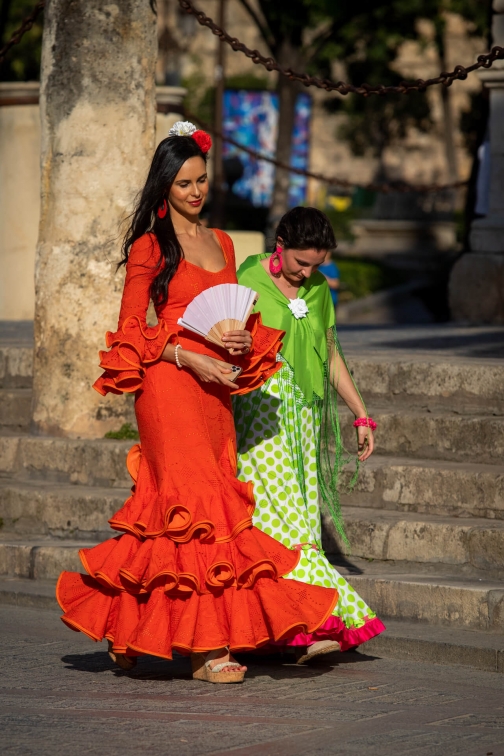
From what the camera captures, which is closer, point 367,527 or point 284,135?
point 367,527

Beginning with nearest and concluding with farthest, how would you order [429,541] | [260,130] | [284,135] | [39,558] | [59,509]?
[429,541] → [39,558] → [59,509] → [284,135] → [260,130]

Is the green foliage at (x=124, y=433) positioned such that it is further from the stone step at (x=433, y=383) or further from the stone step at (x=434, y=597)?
the stone step at (x=434, y=597)

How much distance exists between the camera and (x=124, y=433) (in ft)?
28.3

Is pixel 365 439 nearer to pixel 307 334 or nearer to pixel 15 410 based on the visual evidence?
pixel 307 334

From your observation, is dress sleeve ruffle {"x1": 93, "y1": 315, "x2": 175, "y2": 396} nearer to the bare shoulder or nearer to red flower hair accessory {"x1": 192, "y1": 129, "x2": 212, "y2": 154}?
the bare shoulder

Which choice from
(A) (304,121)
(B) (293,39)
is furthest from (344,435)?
(A) (304,121)

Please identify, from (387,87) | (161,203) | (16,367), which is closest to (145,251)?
(161,203)

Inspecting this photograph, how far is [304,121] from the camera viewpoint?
1470 inches

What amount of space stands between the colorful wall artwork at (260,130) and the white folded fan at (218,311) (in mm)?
27753

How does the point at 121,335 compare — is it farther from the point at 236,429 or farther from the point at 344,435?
the point at 344,435

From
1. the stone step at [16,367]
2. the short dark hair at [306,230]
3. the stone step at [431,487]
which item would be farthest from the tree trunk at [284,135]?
the short dark hair at [306,230]

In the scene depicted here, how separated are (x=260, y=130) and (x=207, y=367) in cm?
3077

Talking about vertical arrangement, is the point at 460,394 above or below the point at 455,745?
above

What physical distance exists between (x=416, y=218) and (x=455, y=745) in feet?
79.7
